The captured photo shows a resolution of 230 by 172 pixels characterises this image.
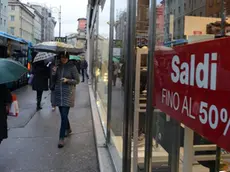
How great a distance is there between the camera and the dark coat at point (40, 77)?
30.0ft

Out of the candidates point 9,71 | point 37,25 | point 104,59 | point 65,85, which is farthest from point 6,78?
point 37,25

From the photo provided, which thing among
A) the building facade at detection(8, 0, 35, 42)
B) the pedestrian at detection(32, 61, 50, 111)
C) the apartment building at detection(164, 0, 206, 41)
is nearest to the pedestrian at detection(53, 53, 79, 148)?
the apartment building at detection(164, 0, 206, 41)

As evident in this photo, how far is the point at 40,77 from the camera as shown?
922cm

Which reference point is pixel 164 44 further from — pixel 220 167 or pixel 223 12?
pixel 220 167

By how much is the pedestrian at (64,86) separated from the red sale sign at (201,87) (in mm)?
3415

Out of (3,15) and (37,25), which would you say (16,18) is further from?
(37,25)

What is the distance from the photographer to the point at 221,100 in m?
1.25

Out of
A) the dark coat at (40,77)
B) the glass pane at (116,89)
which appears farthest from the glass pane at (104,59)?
the dark coat at (40,77)

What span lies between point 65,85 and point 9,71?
185cm

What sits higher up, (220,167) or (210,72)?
(210,72)

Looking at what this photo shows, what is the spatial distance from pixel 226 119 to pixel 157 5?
3.97ft

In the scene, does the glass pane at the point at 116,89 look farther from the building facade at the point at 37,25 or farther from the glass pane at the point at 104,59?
the building facade at the point at 37,25

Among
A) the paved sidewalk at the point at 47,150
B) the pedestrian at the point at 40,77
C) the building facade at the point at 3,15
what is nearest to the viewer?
the paved sidewalk at the point at 47,150


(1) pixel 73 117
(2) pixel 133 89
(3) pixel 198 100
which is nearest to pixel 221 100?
(3) pixel 198 100
